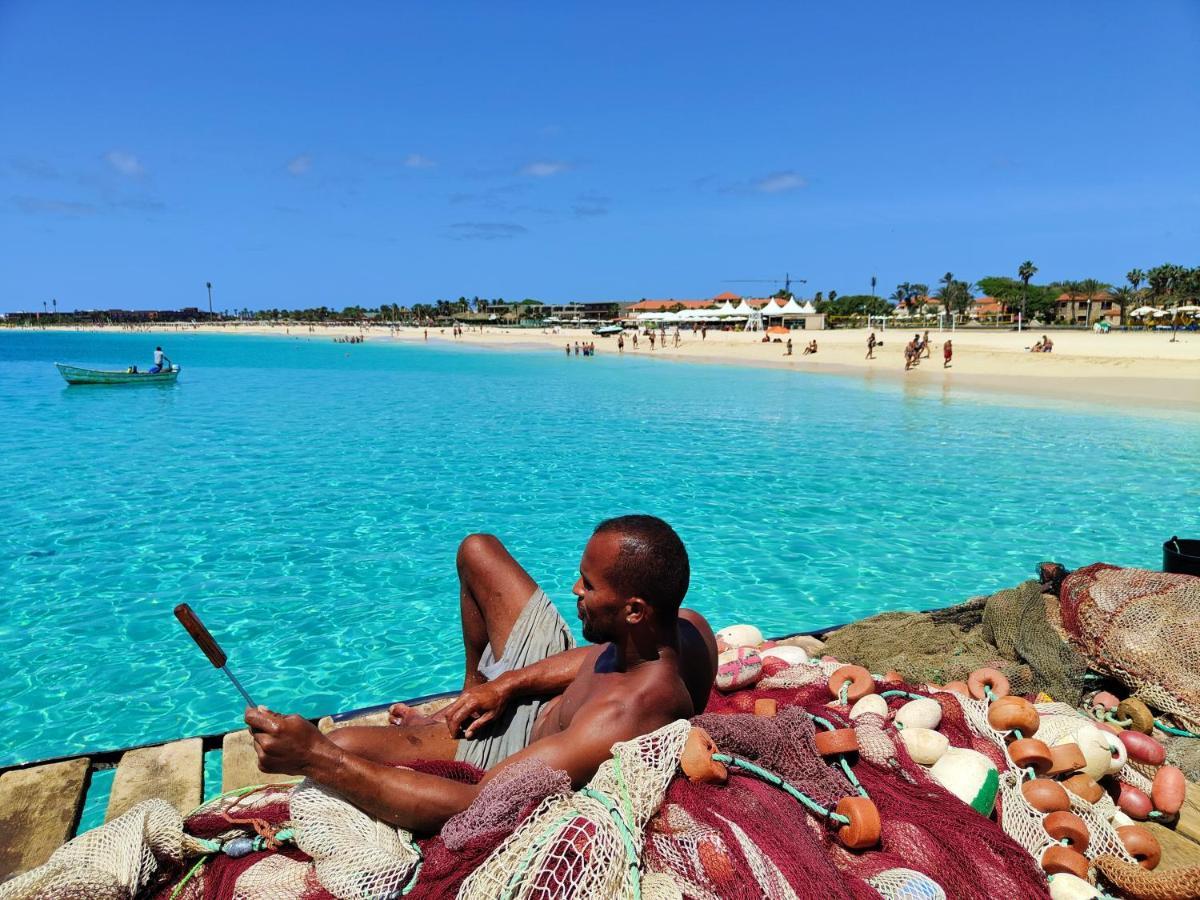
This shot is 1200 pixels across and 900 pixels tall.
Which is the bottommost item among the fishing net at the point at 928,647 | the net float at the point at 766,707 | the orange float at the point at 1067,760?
the fishing net at the point at 928,647

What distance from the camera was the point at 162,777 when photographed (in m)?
3.64

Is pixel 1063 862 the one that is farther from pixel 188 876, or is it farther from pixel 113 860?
pixel 113 860

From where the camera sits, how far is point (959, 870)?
235 cm

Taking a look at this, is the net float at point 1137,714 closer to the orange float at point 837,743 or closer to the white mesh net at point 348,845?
the orange float at point 837,743

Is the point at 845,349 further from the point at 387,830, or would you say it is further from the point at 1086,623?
the point at 387,830

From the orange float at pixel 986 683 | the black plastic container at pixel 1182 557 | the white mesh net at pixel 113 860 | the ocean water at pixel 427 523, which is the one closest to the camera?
the white mesh net at pixel 113 860

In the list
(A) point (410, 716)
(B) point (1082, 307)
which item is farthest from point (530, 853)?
(B) point (1082, 307)

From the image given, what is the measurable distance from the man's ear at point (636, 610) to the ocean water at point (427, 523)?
4.62m

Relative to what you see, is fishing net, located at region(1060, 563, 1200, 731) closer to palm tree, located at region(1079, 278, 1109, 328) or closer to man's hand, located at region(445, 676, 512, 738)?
man's hand, located at region(445, 676, 512, 738)

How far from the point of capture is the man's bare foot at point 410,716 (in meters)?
3.29

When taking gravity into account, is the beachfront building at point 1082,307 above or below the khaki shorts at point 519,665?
above

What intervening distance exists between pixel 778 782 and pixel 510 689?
3.60 ft

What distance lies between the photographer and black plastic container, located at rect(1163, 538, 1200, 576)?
5633 mm

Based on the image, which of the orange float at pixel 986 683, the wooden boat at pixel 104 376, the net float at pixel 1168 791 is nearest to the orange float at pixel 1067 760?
the net float at pixel 1168 791
